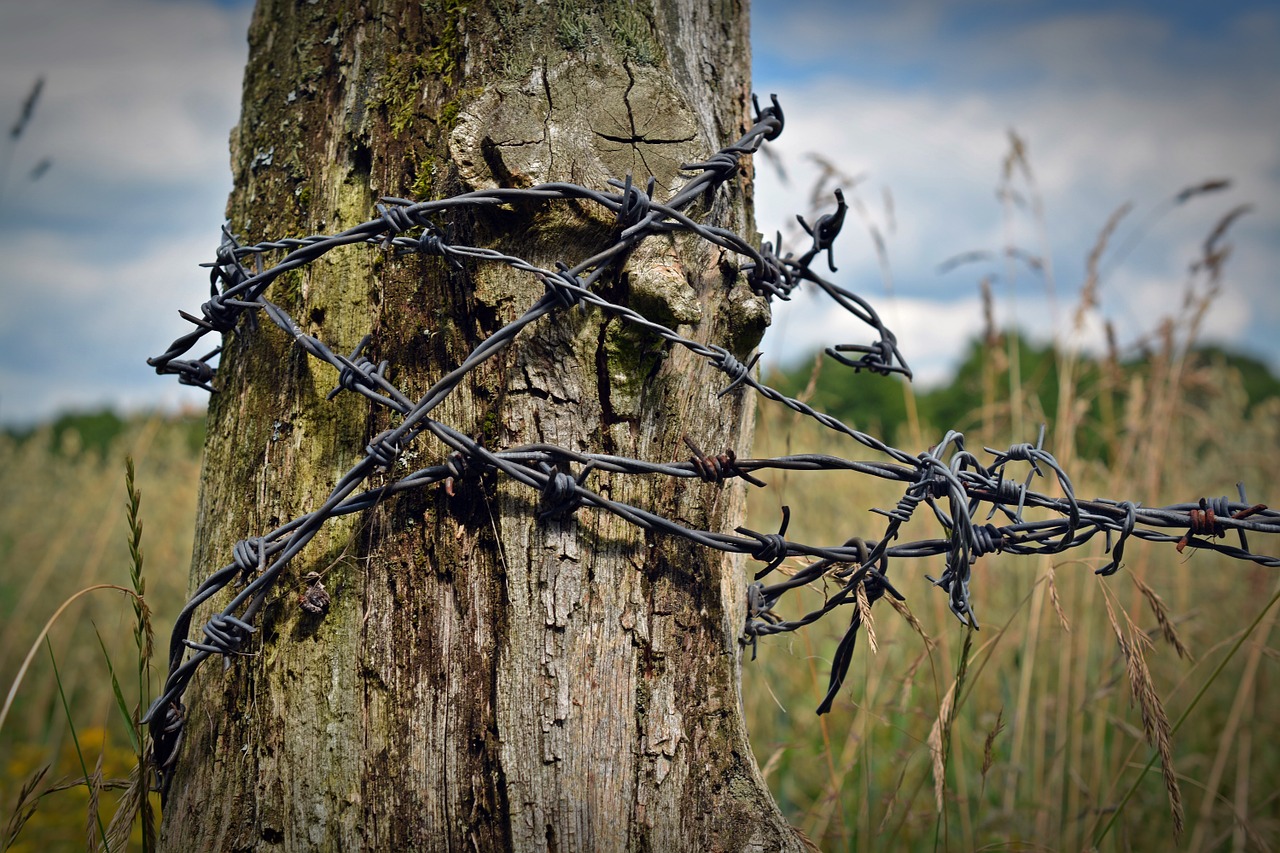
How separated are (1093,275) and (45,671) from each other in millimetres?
4772

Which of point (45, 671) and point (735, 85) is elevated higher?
point (735, 85)

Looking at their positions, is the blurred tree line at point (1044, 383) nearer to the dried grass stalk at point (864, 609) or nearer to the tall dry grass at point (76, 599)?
the dried grass stalk at point (864, 609)

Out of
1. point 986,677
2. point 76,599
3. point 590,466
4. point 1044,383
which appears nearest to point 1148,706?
point 590,466

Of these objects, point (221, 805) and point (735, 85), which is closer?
point (221, 805)

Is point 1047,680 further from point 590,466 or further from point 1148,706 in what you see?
point 590,466

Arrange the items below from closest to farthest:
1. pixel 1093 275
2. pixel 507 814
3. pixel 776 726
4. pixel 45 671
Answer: pixel 507 814 → pixel 1093 275 → pixel 776 726 → pixel 45 671

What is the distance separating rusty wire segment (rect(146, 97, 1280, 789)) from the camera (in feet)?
3.53

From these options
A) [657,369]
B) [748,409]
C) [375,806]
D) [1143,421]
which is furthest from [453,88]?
[1143,421]

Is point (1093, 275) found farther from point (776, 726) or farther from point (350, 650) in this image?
point (350, 650)

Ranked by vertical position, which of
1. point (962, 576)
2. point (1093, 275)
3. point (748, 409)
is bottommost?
point (962, 576)

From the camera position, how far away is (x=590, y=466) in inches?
42.7

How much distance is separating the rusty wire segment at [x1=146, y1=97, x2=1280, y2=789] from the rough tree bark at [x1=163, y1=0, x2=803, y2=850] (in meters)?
0.03

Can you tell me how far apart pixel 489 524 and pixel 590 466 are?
0.16 meters

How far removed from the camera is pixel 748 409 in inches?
53.5
